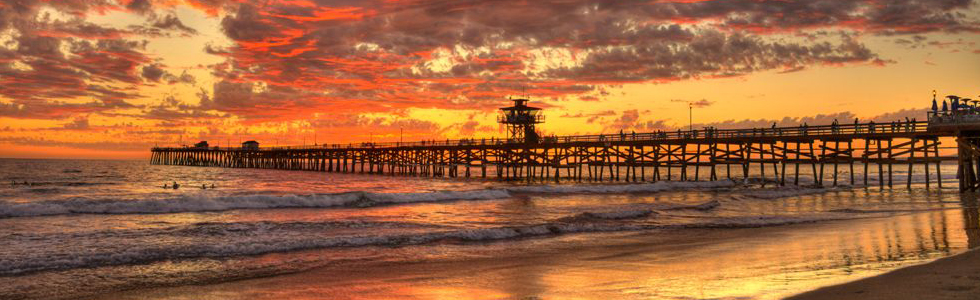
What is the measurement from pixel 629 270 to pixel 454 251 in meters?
4.12

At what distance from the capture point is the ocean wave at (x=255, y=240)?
37.6 feet

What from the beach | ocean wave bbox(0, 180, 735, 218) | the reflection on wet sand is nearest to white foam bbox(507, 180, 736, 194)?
ocean wave bbox(0, 180, 735, 218)

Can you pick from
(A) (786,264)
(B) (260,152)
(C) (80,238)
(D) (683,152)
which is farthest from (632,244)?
(B) (260,152)

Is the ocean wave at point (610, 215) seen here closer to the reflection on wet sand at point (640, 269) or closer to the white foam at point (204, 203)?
the reflection on wet sand at point (640, 269)

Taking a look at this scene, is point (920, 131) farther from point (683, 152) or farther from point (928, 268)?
point (928, 268)

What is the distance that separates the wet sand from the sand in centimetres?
21

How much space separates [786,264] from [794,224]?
9.05 meters

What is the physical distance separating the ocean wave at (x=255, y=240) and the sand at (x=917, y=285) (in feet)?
28.3

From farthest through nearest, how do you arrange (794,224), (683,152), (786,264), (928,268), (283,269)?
(683,152), (794,224), (283,269), (786,264), (928,268)

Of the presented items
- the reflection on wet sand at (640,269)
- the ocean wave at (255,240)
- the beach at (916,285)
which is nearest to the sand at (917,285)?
the beach at (916,285)

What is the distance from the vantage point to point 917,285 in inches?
287

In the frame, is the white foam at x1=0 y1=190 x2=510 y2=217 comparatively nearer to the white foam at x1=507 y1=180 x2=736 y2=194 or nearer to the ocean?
the ocean

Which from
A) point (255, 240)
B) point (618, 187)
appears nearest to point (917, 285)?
point (255, 240)

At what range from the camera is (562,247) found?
1353cm
